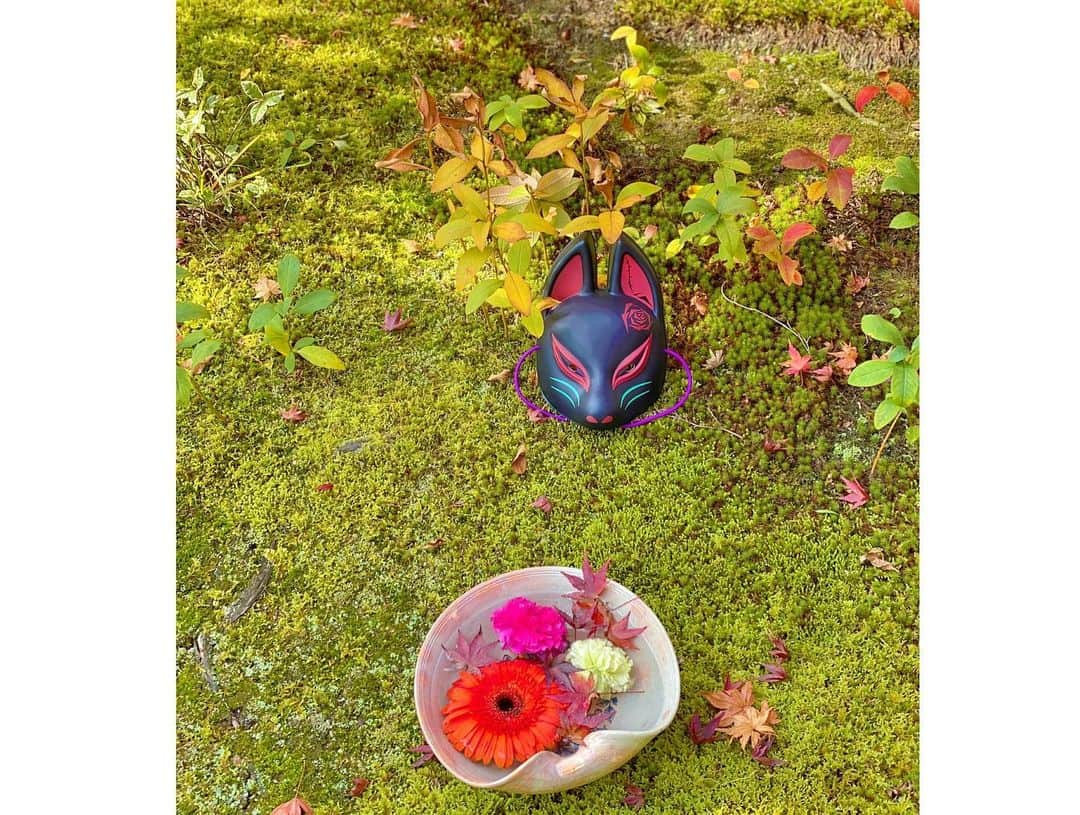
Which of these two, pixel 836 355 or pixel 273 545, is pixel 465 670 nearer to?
pixel 273 545

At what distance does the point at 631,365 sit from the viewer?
9.10 ft

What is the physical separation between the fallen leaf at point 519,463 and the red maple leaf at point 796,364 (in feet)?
3.19

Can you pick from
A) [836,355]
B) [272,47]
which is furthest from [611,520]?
[272,47]

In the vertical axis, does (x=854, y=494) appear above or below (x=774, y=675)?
above

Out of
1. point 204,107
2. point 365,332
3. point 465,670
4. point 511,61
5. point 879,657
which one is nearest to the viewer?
point 465,670

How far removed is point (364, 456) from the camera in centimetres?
298

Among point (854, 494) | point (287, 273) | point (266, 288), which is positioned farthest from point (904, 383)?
point (266, 288)

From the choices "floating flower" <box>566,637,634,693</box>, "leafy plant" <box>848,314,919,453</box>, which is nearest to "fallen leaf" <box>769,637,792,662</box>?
"floating flower" <box>566,637,634,693</box>

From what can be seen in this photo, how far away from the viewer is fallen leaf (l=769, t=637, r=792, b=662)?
2.51 metres

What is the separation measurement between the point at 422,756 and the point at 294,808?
1.17 ft

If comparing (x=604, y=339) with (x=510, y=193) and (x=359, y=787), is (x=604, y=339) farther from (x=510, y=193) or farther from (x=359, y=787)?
(x=359, y=787)

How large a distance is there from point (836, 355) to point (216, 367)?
2237 mm

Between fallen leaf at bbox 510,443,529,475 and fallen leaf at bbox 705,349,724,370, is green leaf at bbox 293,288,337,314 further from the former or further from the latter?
fallen leaf at bbox 705,349,724,370

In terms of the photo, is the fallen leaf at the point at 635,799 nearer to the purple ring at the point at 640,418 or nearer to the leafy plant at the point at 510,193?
the purple ring at the point at 640,418
